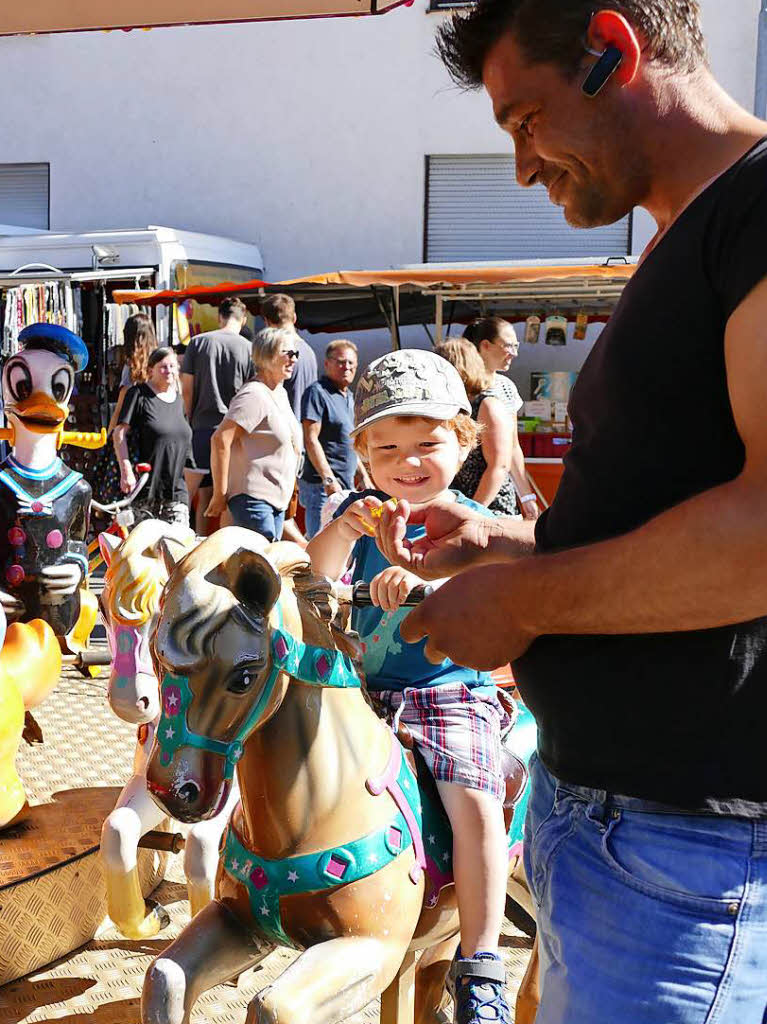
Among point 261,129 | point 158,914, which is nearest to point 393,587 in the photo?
point 158,914

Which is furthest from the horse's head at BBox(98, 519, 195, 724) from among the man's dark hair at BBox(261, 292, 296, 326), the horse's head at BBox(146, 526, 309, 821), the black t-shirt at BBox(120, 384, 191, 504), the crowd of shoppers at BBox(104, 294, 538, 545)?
the man's dark hair at BBox(261, 292, 296, 326)

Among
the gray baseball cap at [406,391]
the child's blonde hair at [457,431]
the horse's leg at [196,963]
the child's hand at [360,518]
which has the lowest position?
the horse's leg at [196,963]

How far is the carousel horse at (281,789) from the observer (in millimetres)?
1885

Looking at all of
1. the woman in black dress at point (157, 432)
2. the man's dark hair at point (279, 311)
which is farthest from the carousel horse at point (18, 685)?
the man's dark hair at point (279, 311)

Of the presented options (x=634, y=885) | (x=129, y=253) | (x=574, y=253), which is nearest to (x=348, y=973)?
(x=634, y=885)

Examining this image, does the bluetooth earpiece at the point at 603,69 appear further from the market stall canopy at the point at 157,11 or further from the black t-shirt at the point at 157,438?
the black t-shirt at the point at 157,438

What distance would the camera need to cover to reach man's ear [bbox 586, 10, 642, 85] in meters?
1.23

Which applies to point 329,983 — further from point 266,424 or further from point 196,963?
point 266,424

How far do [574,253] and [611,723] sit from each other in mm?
15181

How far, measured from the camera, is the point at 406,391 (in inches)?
103

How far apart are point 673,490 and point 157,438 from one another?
6447 millimetres

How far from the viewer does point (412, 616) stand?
4.46ft

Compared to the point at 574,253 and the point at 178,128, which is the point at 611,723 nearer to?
the point at 574,253

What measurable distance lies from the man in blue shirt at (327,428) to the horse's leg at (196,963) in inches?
229
